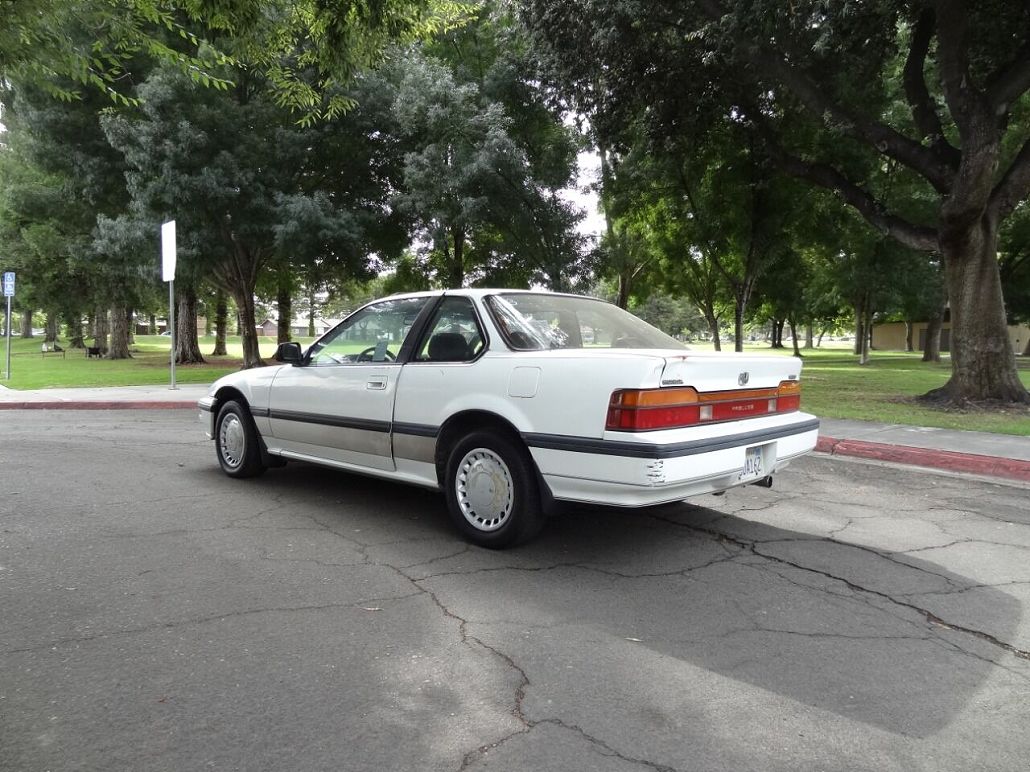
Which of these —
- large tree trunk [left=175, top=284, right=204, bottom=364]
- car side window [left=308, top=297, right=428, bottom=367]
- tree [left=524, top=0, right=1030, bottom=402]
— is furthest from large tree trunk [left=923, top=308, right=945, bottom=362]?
car side window [left=308, top=297, right=428, bottom=367]

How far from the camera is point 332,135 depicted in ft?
60.2

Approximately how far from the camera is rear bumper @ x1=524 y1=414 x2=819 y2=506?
12.3 feet

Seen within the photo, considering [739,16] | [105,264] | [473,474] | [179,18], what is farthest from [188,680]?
[105,264]

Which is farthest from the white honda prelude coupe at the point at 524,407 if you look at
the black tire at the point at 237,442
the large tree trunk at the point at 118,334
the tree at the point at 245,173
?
the large tree trunk at the point at 118,334

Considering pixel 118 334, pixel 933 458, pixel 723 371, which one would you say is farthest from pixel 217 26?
pixel 118 334

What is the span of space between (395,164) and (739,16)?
36.9ft

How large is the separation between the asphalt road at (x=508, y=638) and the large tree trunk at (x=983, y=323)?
7.64 meters

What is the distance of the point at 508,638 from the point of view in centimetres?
320

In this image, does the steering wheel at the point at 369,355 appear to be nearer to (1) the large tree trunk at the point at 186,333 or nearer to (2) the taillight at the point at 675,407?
(2) the taillight at the point at 675,407

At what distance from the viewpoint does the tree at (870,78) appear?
1090 centimetres

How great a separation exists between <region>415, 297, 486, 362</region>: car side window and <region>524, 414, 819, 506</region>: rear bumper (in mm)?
860

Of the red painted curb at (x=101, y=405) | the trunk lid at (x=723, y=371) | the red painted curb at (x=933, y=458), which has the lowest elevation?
the red painted curb at (x=933, y=458)

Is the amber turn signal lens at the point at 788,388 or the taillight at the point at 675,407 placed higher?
the amber turn signal lens at the point at 788,388

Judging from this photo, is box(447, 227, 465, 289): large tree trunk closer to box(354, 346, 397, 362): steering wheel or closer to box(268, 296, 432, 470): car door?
box(268, 296, 432, 470): car door
